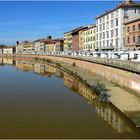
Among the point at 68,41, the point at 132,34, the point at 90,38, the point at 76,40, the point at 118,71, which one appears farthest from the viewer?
the point at 68,41

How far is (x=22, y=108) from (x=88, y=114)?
600 centimetres

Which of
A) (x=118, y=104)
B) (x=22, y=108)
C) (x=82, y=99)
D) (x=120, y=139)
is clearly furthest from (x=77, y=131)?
(x=82, y=99)

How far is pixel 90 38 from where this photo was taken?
9431cm

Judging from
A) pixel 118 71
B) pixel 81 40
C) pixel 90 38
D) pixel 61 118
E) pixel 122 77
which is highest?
pixel 81 40

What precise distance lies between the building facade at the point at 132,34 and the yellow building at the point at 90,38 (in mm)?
23983

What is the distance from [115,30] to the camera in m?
69.1

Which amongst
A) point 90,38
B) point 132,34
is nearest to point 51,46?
point 90,38

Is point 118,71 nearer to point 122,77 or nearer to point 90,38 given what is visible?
point 122,77

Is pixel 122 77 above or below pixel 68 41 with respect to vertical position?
below

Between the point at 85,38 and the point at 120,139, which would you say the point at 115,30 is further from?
the point at 120,139

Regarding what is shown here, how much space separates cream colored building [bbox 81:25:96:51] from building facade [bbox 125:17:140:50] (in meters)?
24.0

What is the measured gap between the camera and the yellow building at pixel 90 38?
90000mm

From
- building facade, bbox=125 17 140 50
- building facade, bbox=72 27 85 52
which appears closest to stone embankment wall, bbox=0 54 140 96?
building facade, bbox=125 17 140 50

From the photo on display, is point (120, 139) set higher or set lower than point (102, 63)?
lower
